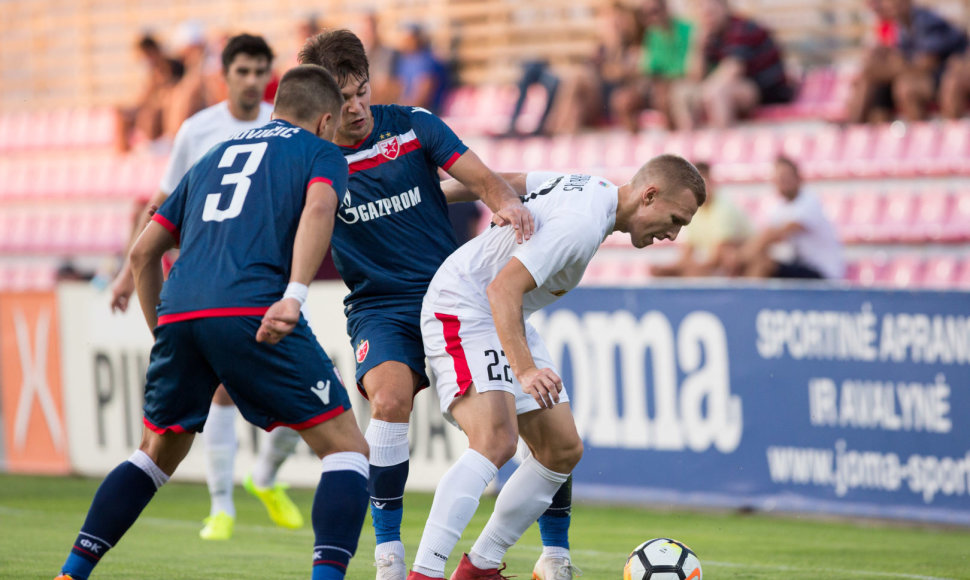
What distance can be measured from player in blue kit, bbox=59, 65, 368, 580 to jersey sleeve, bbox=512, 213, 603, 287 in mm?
725

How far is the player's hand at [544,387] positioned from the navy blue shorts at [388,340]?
933 millimetres

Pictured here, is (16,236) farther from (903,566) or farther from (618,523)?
(903,566)

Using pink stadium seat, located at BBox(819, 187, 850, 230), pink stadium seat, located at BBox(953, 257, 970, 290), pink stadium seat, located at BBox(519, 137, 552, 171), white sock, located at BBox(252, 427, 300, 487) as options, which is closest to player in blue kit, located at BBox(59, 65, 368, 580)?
white sock, located at BBox(252, 427, 300, 487)

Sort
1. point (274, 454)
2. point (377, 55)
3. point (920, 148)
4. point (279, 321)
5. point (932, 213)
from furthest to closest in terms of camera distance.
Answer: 1. point (377, 55)
2. point (920, 148)
3. point (932, 213)
4. point (274, 454)
5. point (279, 321)

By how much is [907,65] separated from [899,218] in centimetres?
131

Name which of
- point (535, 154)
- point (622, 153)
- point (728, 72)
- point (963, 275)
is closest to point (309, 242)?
point (963, 275)

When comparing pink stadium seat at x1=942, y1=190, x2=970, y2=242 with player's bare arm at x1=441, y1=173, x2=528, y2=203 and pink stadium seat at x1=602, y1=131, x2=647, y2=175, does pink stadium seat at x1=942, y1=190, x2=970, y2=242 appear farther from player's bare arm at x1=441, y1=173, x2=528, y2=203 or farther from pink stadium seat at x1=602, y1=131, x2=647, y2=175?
player's bare arm at x1=441, y1=173, x2=528, y2=203

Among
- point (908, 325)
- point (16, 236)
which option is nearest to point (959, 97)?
point (908, 325)

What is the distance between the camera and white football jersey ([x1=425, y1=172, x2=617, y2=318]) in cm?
484

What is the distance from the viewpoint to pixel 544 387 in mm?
4590

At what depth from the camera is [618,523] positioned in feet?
27.1

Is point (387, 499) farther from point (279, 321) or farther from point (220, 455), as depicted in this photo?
point (220, 455)

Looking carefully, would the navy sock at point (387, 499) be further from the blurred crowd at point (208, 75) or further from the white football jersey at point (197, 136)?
the blurred crowd at point (208, 75)

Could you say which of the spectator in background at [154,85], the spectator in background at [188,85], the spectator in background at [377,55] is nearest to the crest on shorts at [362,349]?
the spectator in background at [377,55]
